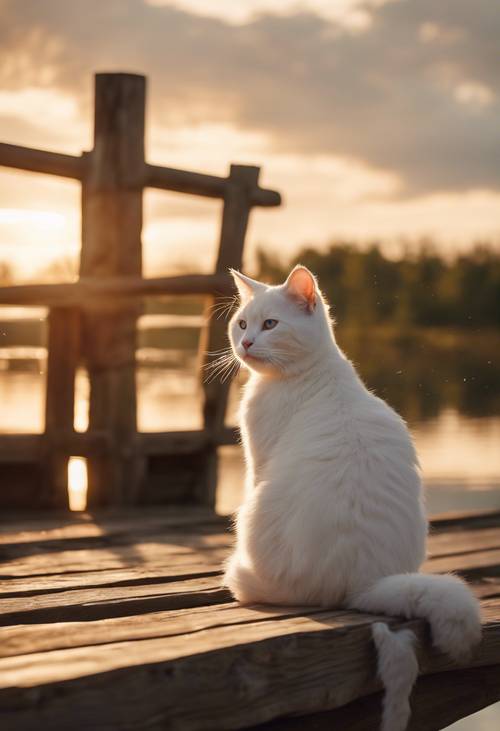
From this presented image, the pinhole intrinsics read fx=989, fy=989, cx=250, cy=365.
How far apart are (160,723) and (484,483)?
1335 cm

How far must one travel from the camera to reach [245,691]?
2564mm

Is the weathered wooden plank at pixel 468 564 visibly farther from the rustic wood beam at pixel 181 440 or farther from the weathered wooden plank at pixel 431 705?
the rustic wood beam at pixel 181 440

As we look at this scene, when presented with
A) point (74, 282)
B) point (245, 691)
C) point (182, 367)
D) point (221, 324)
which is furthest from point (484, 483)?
point (182, 367)

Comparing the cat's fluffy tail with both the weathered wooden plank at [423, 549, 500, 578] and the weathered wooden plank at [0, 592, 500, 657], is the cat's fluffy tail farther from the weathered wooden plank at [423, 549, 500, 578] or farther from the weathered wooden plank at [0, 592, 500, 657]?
the weathered wooden plank at [423, 549, 500, 578]

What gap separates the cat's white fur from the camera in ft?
9.30

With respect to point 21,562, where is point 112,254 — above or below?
above

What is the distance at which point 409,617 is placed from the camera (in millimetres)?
2887

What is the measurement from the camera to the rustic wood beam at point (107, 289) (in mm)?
5238

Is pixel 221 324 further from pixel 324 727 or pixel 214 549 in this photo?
pixel 324 727

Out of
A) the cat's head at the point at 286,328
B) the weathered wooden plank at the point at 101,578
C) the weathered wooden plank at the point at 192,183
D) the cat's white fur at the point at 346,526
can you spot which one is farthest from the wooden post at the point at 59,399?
the cat's white fur at the point at 346,526

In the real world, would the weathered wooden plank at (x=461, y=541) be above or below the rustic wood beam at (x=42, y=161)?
below

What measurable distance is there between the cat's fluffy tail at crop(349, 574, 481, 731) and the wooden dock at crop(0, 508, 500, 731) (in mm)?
49

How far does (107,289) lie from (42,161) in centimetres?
78

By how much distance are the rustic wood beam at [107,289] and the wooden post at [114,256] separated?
159 mm
